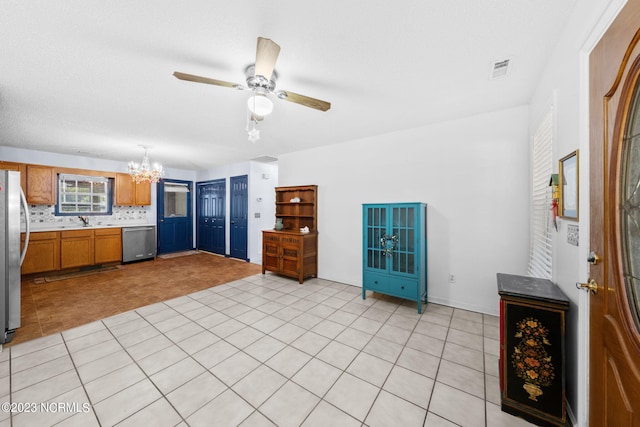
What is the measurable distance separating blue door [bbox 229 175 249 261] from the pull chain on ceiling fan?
424 centimetres

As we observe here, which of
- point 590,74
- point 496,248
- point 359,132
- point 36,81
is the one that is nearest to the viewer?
point 590,74

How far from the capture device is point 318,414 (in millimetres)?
1560

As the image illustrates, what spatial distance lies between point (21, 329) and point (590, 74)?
5.30 m

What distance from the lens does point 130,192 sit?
5891 mm

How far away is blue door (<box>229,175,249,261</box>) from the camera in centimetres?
608

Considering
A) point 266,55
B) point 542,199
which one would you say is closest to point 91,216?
point 266,55

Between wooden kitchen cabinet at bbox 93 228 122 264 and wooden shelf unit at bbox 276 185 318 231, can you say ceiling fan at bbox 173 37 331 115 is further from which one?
wooden kitchen cabinet at bbox 93 228 122 264

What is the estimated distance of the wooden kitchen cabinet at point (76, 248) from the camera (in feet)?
15.6

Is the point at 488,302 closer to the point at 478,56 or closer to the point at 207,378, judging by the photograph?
the point at 478,56

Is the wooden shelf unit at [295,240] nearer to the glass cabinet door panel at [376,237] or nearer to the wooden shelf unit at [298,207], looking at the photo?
the wooden shelf unit at [298,207]

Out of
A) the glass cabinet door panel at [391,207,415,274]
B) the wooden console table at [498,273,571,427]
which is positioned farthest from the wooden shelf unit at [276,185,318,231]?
the wooden console table at [498,273,571,427]

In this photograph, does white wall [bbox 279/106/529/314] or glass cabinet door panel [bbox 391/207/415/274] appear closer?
white wall [bbox 279/106/529/314]

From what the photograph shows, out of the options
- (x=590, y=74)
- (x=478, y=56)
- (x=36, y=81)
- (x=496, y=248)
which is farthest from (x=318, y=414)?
(x=36, y=81)

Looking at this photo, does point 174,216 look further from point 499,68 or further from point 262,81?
point 499,68
